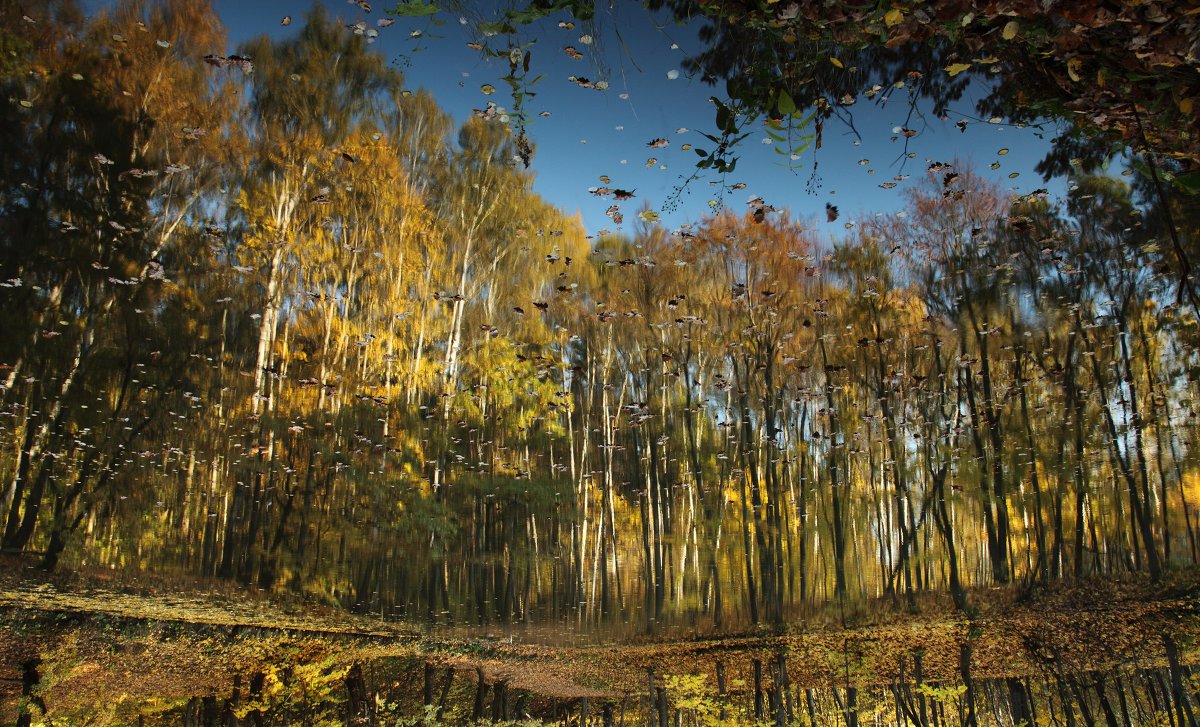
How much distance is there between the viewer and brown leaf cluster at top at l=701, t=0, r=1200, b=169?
1.19 meters

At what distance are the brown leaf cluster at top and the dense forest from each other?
13.9 ft

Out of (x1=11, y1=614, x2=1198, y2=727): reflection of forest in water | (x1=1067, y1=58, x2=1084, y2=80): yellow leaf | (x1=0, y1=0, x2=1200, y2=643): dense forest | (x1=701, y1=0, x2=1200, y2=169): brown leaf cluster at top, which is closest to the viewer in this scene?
(x1=701, y1=0, x2=1200, y2=169): brown leaf cluster at top

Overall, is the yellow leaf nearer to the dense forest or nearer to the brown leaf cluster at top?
the brown leaf cluster at top

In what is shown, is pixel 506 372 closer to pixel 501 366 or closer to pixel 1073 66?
pixel 501 366

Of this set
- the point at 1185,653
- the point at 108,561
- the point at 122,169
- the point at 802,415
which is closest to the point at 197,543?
the point at 108,561

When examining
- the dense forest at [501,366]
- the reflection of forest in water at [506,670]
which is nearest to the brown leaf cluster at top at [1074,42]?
the dense forest at [501,366]

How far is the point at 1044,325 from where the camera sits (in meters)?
6.77

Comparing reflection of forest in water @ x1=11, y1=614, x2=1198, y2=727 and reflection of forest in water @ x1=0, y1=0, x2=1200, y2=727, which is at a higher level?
reflection of forest in water @ x1=0, y1=0, x2=1200, y2=727

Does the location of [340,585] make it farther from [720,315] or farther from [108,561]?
[720,315]

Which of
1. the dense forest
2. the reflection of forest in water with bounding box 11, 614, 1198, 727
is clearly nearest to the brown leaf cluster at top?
the dense forest

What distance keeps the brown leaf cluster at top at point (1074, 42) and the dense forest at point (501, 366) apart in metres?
4.25

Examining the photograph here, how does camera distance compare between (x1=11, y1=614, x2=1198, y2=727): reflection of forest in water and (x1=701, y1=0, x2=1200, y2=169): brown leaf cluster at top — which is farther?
(x1=11, y1=614, x2=1198, y2=727): reflection of forest in water

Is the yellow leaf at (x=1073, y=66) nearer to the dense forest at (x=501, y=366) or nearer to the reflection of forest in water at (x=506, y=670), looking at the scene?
the dense forest at (x=501, y=366)

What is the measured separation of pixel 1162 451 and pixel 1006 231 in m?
2.77
